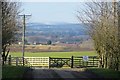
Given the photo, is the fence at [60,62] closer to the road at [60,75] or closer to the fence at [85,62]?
the fence at [85,62]

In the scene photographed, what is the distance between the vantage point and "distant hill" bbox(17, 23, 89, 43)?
43.4 meters

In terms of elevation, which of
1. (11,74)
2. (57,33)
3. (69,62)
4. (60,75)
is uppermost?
(57,33)

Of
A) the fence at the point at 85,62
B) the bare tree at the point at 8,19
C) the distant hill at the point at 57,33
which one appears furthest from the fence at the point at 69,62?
the bare tree at the point at 8,19

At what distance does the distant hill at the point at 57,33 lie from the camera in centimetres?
4341

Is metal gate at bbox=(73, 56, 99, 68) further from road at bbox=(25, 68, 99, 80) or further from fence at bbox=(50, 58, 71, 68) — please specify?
road at bbox=(25, 68, 99, 80)

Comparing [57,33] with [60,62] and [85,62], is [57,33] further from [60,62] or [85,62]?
[85,62]

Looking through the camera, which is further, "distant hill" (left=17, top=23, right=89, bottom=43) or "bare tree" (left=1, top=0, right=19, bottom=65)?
"distant hill" (left=17, top=23, right=89, bottom=43)

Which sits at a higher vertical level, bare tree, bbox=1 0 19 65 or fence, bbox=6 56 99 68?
bare tree, bbox=1 0 19 65

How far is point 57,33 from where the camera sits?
46.4 m

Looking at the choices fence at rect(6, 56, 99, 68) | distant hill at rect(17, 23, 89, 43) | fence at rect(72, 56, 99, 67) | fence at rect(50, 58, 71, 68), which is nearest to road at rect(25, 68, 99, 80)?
distant hill at rect(17, 23, 89, 43)

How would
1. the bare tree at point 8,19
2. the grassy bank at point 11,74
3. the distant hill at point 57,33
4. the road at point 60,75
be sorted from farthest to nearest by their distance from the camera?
1. the distant hill at point 57,33
2. the bare tree at point 8,19
3. the road at point 60,75
4. the grassy bank at point 11,74

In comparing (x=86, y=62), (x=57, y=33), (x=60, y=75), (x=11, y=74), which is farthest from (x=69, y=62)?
(x=11, y=74)

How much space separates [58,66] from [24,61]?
4411 mm

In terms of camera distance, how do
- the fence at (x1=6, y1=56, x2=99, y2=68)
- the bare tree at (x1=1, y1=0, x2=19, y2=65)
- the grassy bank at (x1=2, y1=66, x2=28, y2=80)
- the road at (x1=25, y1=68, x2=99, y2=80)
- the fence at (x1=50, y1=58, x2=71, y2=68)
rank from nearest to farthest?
the grassy bank at (x1=2, y1=66, x2=28, y2=80) → the road at (x1=25, y1=68, x2=99, y2=80) → the bare tree at (x1=1, y1=0, x2=19, y2=65) → the fence at (x1=6, y1=56, x2=99, y2=68) → the fence at (x1=50, y1=58, x2=71, y2=68)
